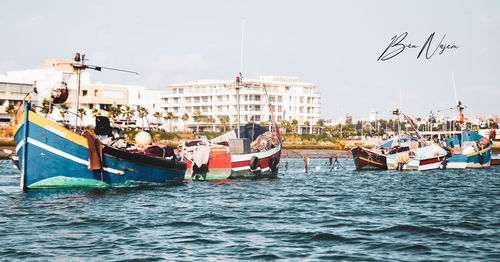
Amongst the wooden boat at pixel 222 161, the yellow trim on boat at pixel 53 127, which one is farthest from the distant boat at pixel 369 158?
the yellow trim on boat at pixel 53 127

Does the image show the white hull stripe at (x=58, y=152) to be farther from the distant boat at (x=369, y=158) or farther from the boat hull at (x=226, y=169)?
the distant boat at (x=369, y=158)

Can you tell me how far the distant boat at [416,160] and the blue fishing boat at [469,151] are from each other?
4.56 meters

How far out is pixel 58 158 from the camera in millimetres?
25234

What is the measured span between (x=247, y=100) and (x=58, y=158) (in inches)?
5348

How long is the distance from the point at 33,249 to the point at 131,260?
277 cm

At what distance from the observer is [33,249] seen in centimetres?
1390

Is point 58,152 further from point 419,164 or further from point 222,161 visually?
point 419,164

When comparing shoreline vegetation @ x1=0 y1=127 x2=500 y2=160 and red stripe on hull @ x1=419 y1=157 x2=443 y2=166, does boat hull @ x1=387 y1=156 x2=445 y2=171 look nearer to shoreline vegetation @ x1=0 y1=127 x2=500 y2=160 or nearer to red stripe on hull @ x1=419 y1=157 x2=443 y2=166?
red stripe on hull @ x1=419 y1=157 x2=443 y2=166

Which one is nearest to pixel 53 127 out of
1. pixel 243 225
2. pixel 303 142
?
pixel 243 225

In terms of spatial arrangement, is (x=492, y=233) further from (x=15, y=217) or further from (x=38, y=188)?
(x=38, y=188)

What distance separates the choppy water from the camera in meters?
13.9

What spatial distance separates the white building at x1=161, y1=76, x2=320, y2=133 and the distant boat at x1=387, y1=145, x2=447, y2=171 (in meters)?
103

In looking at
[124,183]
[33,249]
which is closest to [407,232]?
[33,249]

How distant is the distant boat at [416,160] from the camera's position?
5309 centimetres
